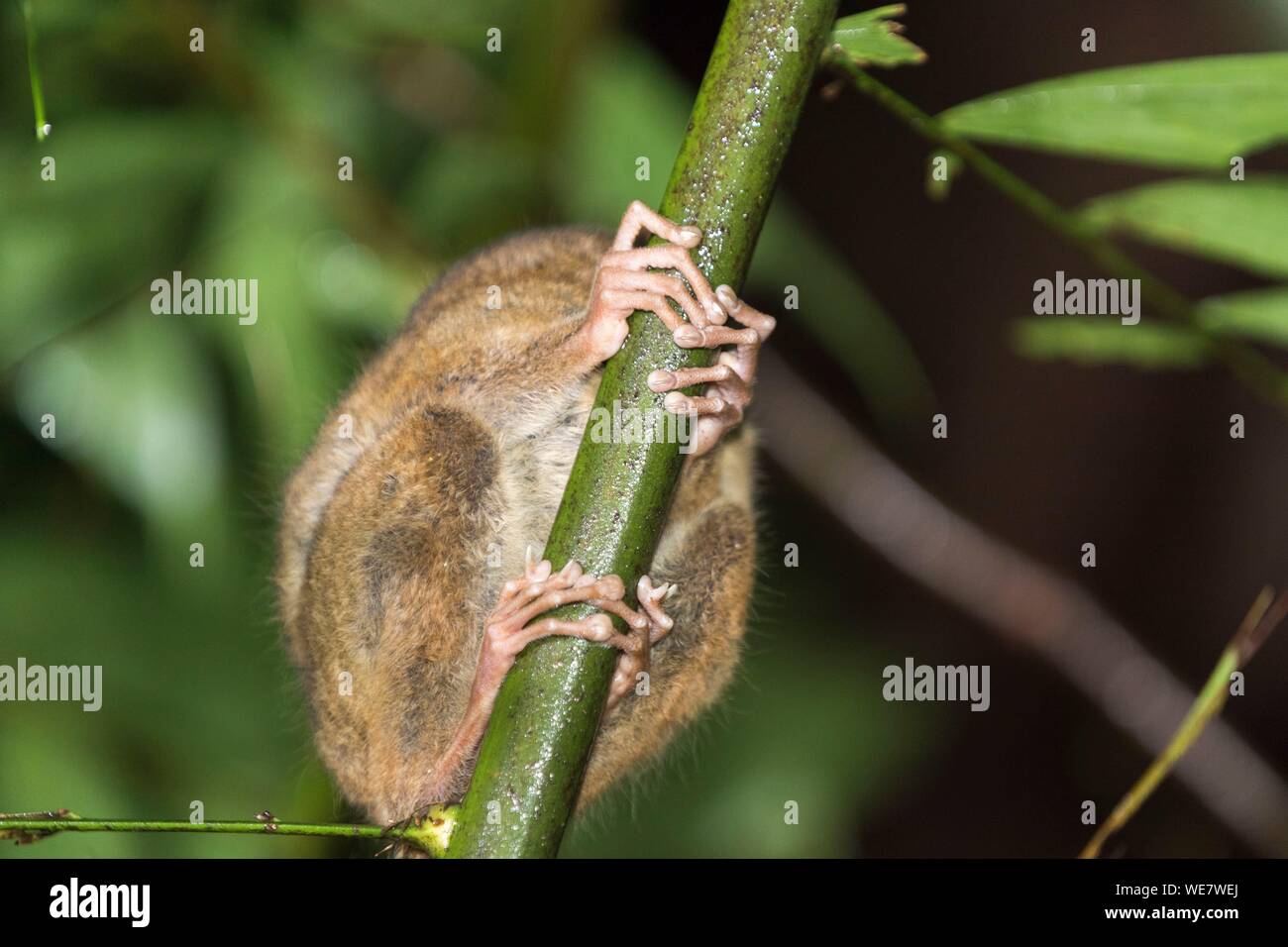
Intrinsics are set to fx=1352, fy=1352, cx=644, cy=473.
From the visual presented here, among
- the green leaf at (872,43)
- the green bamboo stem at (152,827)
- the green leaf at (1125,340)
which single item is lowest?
the green bamboo stem at (152,827)

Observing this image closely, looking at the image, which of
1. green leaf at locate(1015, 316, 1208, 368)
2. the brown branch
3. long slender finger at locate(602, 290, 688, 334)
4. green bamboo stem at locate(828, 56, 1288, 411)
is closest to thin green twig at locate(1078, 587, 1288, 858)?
green bamboo stem at locate(828, 56, 1288, 411)

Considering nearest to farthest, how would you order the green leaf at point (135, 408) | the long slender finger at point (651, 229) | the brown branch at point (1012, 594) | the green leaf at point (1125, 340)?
1. the long slender finger at point (651, 229)
2. the green leaf at point (1125, 340)
3. the green leaf at point (135, 408)
4. the brown branch at point (1012, 594)

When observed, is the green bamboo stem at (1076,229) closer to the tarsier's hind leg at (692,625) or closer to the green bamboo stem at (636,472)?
the green bamboo stem at (636,472)

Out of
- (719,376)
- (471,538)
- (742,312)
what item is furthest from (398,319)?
(719,376)

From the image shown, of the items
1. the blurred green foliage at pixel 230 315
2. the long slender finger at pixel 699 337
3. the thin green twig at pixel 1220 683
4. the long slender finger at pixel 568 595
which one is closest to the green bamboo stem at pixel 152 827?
the long slender finger at pixel 568 595

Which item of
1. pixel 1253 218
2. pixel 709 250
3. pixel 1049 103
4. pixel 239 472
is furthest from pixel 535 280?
pixel 239 472

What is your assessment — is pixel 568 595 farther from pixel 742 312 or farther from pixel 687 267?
pixel 742 312

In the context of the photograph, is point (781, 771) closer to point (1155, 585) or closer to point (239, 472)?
point (1155, 585)
